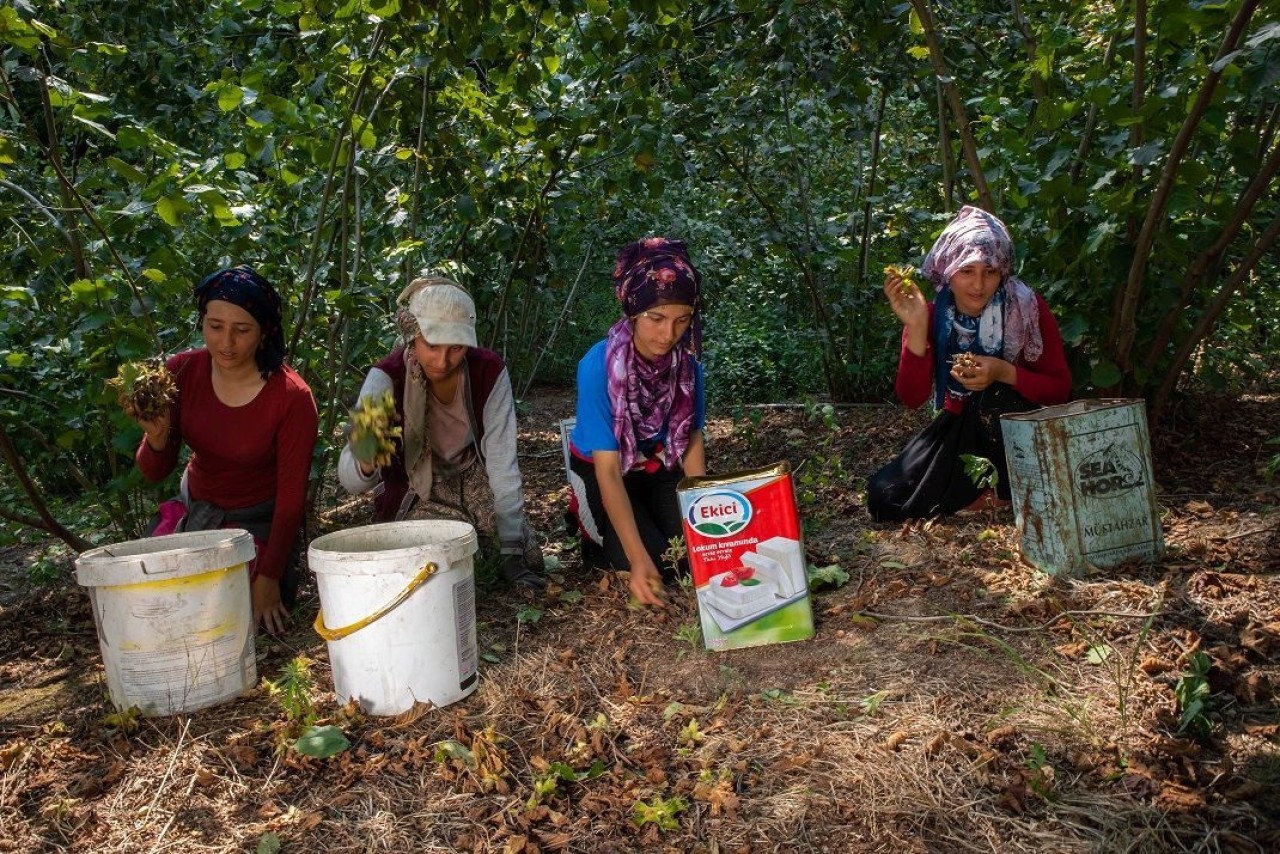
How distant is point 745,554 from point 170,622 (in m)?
1.48

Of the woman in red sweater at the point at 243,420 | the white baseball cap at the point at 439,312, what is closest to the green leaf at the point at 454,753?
the woman in red sweater at the point at 243,420

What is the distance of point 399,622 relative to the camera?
242 centimetres

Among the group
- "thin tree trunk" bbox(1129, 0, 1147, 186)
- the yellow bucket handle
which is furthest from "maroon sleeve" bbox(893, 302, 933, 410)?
the yellow bucket handle

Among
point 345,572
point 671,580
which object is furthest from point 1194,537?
point 345,572

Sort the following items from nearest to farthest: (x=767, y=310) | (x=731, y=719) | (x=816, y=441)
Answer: (x=731, y=719), (x=816, y=441), (x=767, y=310)

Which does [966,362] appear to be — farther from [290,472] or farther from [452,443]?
[290,472]

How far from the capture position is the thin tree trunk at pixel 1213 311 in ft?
11.4

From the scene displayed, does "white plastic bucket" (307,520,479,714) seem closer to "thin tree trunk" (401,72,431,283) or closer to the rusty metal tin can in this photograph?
the rusty metal tin can

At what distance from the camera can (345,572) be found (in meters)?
2.40

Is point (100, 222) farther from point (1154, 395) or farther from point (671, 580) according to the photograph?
point (1154, 395)

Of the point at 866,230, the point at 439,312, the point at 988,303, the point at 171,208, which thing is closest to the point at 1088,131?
the point at 988,303

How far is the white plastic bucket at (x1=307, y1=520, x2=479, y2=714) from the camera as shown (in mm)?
2393

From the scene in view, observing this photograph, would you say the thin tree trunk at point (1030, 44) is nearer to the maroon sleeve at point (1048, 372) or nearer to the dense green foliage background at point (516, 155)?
the dense green foliage background at point (516, 155)

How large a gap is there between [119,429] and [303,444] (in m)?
0.72
